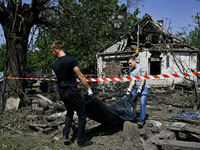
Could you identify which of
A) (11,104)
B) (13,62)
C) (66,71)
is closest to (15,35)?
(13,62)

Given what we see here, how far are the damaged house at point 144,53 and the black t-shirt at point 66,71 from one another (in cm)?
1275

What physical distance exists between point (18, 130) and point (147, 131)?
300cm

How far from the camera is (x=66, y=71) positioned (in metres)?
3.21

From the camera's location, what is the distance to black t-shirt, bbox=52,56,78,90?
3182mm

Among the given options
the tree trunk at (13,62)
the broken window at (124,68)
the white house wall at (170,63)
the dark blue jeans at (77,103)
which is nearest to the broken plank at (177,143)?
the dark blue jeans at (77,103)

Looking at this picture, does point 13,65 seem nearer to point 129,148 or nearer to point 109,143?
point 109,143

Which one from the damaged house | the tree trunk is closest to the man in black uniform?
the tree trunk

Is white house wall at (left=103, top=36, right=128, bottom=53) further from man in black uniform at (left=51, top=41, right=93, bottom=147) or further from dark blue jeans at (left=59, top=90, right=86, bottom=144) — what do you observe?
dark blue jeans at (left=59, top=90, right=86, bottom=144)

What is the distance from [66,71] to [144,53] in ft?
44.4

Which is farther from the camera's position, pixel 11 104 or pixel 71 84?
pixel 11 104

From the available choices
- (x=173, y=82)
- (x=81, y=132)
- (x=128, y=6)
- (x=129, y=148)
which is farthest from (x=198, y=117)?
(x=173, y=82)

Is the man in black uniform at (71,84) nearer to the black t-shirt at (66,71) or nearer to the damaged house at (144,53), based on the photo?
the black t-shirt at (66,71)

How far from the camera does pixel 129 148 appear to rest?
3256 millimetres

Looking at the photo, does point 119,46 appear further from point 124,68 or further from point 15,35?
point 15,35
